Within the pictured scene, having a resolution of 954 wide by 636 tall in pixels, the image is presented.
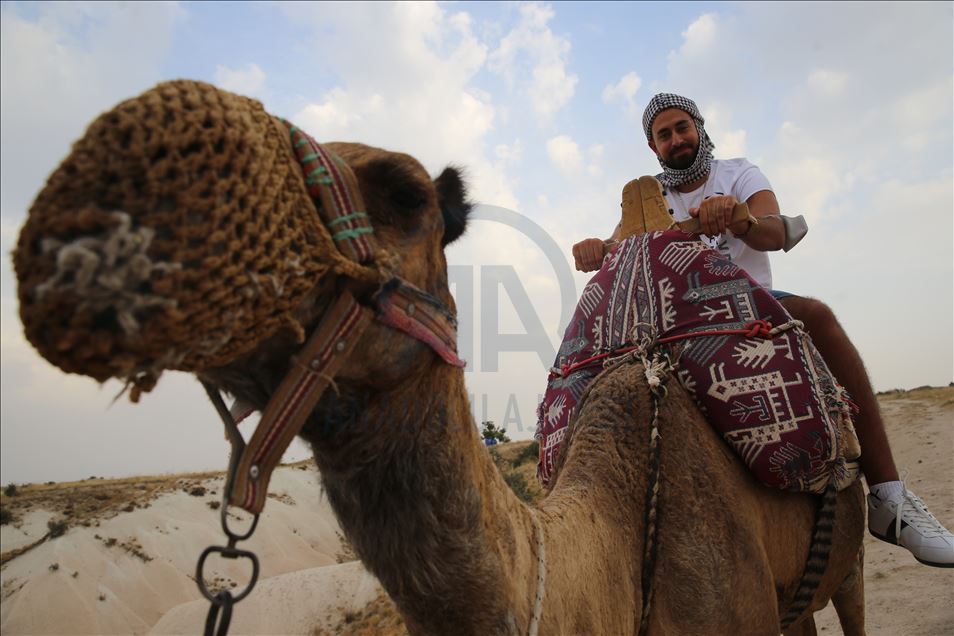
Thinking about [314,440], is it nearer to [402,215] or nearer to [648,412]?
[402,215]

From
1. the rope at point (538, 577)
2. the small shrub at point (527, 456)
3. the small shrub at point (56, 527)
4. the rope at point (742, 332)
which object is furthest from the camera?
the small shrub at point (527, 456)

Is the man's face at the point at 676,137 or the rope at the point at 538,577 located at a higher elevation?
the man's face at the point at 676,137

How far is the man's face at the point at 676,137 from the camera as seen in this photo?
3.92m

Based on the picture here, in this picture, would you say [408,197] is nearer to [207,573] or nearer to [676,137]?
[676,137]

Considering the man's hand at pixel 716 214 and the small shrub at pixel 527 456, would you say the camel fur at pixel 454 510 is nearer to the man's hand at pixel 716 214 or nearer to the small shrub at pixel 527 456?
the man's hand at pixel 716 214

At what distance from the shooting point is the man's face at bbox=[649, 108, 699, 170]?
12.9 ft

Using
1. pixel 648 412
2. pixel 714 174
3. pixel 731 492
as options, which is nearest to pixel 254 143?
pixel 648 412

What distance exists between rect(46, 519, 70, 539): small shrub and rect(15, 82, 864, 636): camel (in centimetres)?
2545

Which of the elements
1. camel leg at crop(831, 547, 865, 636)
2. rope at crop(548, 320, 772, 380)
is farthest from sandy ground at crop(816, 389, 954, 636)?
rope at crop(548, 320, 772, 380)

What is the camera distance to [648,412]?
277 cm

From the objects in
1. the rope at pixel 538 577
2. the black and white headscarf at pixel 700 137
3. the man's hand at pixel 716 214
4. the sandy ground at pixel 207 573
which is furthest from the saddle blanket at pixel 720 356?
the sandy ground at pixel 207 573

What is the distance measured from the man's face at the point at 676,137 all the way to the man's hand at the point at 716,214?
92cm

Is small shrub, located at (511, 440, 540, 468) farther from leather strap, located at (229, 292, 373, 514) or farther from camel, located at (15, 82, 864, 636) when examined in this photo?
leather strap, located at (229, 292, 373, 514)

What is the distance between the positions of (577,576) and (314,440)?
977 mm
